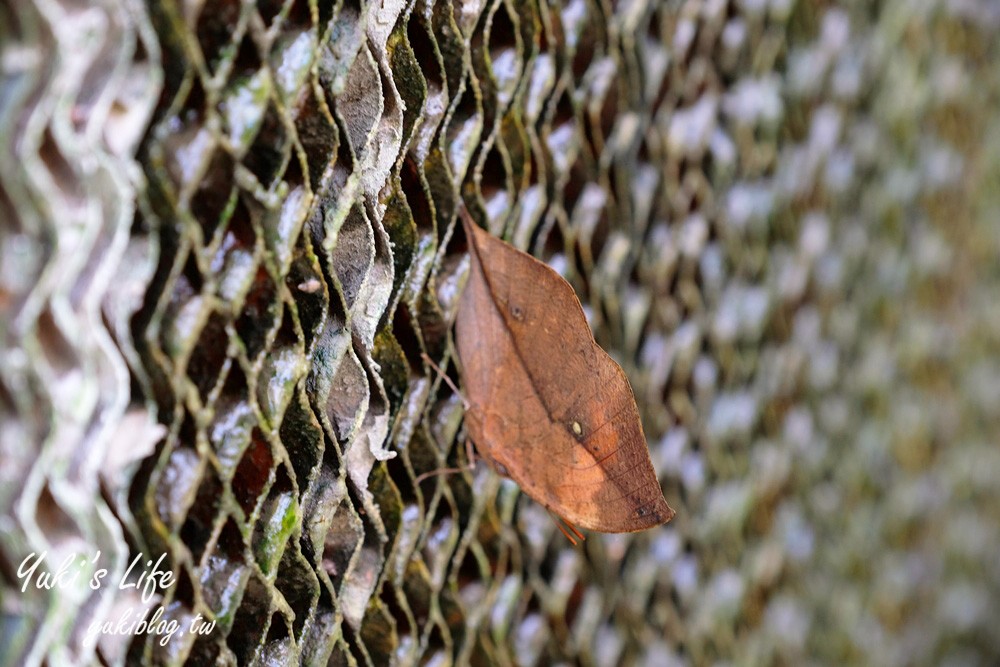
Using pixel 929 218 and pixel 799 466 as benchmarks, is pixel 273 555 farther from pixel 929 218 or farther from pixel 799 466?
pixel 929 218

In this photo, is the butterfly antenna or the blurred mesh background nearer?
the blurred mesh background

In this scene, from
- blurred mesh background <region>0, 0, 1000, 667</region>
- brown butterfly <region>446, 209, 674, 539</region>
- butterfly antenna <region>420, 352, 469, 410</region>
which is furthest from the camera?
butterfly antenna <region>420, 352, 469, 410</region>

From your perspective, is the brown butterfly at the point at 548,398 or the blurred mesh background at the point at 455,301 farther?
the brown butterfly at the point at 548,398

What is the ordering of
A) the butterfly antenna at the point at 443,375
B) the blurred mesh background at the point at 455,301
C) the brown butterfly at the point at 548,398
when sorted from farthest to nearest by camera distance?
the butterfly antenna at the point at 443,375
the brown butterfly at the point at 548,398
the blurred mesh background at the point at 455,301

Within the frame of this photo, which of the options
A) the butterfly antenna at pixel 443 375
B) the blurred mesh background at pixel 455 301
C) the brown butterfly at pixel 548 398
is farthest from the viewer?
the butterfly antenna at pixel 443 375

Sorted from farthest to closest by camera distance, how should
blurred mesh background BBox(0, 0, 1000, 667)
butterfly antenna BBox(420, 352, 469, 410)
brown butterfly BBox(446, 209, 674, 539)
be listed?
1. butterfly antenna BBox(420, 352, 469, 410)
2. brown butterfly BBox(446, 209, 674, 539)
3. blurred mesh background BBox(0, 0, 1000, 667)
